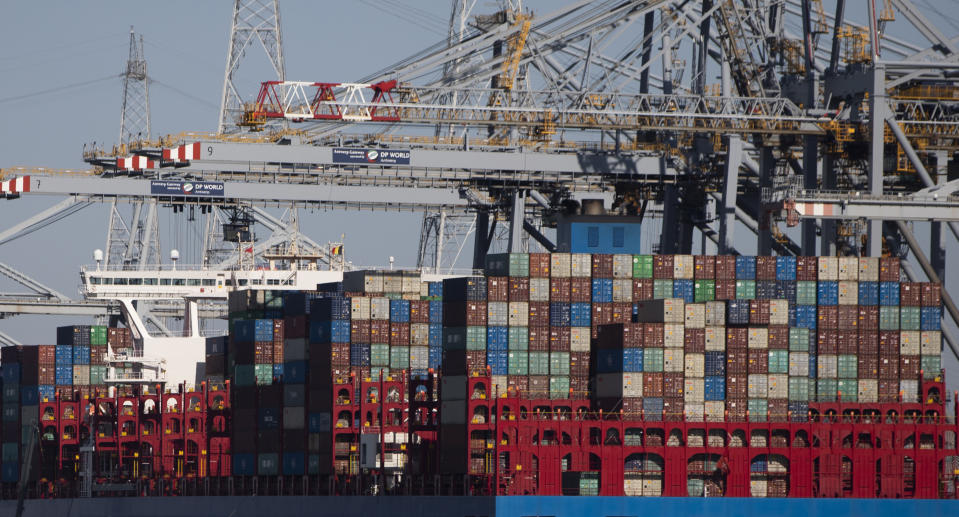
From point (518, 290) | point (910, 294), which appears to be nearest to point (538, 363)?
point (518, 290)

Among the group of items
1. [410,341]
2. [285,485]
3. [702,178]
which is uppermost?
[702,178]

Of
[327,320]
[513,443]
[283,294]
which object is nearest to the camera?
[513,443]

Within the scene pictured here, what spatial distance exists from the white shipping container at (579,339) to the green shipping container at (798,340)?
6148mm

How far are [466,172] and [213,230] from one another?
2966cm

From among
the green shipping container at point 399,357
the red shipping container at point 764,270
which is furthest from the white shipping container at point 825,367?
the green shipping container at point 399,357

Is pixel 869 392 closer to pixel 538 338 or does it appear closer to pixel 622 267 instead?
pixel 622 267

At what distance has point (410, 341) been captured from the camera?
64.1 m

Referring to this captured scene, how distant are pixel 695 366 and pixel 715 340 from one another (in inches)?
40.0

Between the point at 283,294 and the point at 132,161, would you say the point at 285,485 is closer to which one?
the point at 283,294

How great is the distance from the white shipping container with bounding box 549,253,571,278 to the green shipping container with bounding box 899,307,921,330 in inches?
410

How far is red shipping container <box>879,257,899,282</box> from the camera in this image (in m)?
60.9

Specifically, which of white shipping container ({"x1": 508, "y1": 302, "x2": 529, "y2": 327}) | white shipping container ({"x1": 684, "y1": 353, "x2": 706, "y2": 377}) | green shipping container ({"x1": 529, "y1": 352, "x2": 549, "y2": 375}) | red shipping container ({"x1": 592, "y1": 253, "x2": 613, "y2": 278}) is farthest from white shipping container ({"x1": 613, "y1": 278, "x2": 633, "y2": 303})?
white shipping container ({"x1": 684, "y1": 353, "x2": 706, "y2": 377})

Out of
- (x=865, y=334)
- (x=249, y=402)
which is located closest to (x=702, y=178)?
(x=865, y=334)

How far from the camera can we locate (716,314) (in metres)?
58.4
